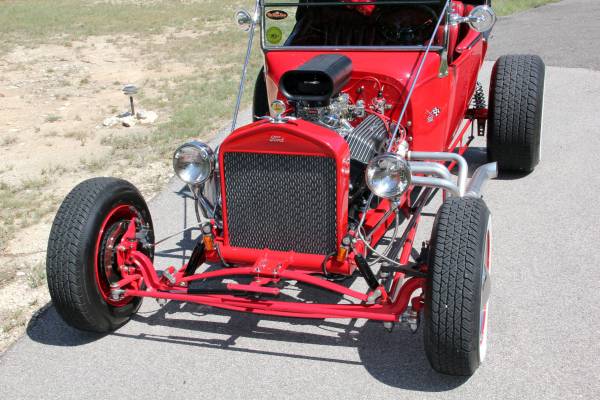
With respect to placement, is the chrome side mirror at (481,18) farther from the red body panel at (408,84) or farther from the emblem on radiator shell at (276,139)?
the emblem on radiator shell at (276,139)

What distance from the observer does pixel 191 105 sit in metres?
9.42

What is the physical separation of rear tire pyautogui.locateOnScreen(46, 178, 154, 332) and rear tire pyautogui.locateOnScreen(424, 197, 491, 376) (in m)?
1.74

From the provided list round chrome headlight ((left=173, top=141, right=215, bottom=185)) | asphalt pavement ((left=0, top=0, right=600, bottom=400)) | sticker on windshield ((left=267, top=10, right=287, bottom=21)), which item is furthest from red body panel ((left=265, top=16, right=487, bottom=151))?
round chrome headlight ((left=173, top=141, right=215, bottom=185))

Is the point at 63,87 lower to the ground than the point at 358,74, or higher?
lower

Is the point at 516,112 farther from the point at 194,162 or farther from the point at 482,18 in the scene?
the point at 194,162

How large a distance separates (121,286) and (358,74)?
2.07 metres

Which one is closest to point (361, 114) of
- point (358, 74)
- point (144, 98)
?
point (358, 74)

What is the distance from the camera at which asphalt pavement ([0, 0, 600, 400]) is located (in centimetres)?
329

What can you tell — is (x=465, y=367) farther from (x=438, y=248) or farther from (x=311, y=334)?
(x=311, y=334)

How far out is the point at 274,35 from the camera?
507 cm

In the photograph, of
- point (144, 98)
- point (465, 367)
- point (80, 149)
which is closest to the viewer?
point (465, 367)

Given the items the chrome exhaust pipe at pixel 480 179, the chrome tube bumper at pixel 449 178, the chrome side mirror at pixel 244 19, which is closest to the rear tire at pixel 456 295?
the chrome tube bumper at pixel 449 178

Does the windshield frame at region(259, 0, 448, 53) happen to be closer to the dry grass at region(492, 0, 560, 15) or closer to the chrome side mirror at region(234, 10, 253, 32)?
the chrome side mirror at region(234, 10, 253, 32)

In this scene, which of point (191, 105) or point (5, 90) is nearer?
point (191, 105)
